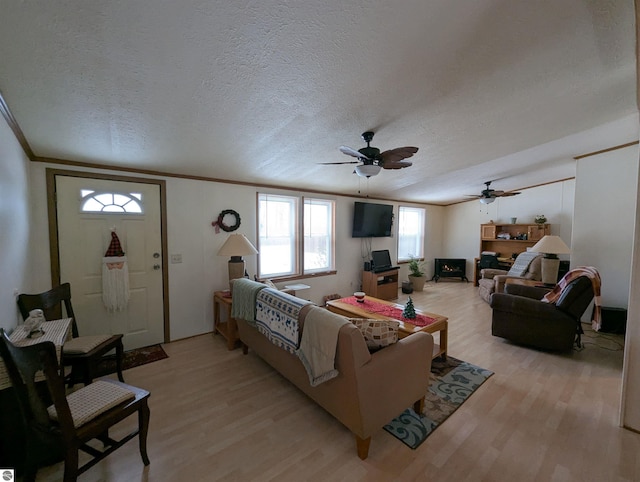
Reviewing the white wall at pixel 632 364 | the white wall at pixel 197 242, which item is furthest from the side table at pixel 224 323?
the white wall at pixel 632 364

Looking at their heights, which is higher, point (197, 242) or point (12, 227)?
point (12, 227)

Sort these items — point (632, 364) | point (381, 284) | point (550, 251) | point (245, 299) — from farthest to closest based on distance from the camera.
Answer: point (381, 284), point (550, 251), point (245, 299), point (632, 364)

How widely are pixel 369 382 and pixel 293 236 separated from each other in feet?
10.2

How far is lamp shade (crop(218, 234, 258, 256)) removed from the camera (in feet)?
10.2

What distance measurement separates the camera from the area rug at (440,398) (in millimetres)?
1782

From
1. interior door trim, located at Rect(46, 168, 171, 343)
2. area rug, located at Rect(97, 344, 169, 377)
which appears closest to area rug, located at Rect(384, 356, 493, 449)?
area rug, located at Rect(97, 344, 169, 377)

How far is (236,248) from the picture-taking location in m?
3.13

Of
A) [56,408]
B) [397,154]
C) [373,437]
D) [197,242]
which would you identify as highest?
[397,154]

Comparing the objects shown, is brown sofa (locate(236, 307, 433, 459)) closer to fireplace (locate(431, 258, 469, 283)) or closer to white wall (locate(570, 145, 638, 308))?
white wall (locate(570, 145, 638, 308))

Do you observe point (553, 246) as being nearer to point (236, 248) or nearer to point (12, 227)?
point (236, 248)

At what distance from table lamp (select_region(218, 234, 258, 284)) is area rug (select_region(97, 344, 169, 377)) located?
1.16m

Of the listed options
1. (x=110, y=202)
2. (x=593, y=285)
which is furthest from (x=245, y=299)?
(x=593, y=285)

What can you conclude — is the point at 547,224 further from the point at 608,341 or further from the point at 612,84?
the point at 612,84

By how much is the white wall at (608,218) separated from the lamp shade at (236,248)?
A: 5.09 m
